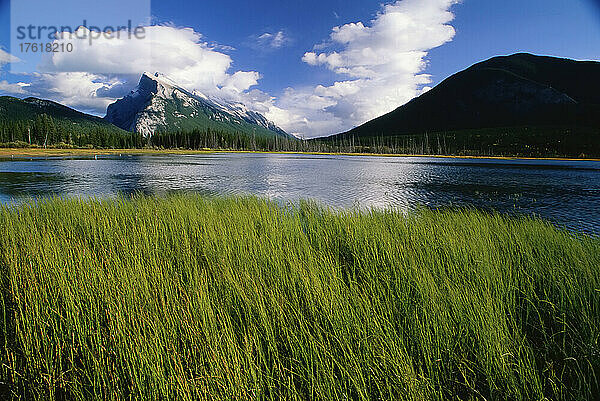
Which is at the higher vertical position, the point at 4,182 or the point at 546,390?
the point at 4,182

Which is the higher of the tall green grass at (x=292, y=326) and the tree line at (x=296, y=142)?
the tree line at (x=296, y=142)

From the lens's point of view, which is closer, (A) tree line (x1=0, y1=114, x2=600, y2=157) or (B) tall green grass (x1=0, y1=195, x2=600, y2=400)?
(B) tall green grass (x1=0, y1=195, x2=600, y2=400)

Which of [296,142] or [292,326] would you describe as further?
[296,142]

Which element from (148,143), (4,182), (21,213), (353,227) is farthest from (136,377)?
(148,143)

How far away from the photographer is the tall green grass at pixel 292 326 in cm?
288

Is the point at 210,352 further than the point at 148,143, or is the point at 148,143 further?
the point at 148,143

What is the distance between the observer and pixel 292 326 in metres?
3.63

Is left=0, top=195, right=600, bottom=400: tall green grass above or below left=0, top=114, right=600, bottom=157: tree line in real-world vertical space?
below

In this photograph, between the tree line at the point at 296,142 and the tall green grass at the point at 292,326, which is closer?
the tall green grass at the point at 292,326

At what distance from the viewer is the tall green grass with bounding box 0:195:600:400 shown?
288cm

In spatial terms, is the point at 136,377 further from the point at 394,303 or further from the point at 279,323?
the point at 394,303

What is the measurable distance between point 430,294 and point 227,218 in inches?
234

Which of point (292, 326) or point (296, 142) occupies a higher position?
point (296, 142)

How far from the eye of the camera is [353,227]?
7.86 metres
